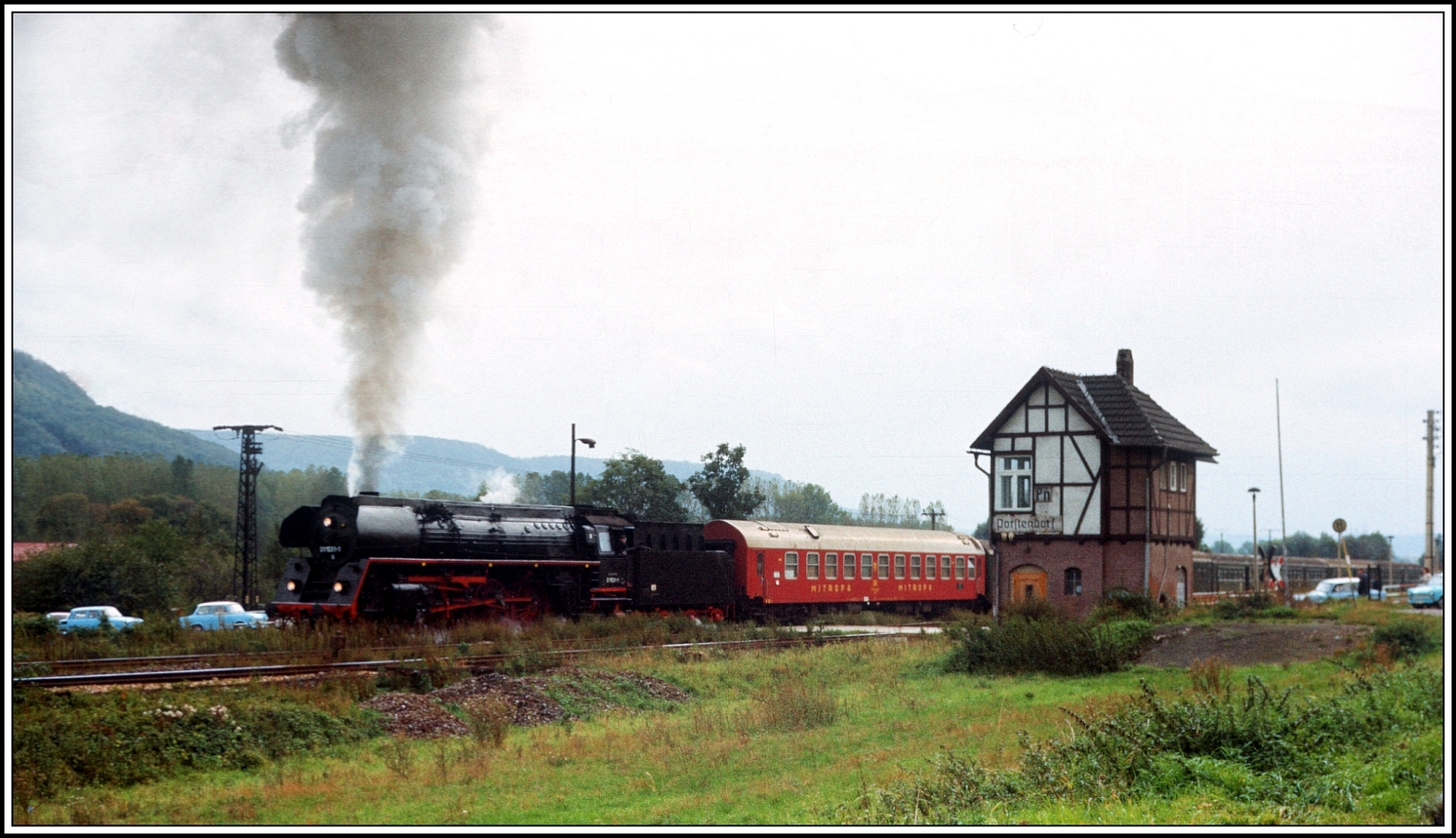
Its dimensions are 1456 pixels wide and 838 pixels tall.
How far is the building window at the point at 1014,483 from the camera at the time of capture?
32.0 m

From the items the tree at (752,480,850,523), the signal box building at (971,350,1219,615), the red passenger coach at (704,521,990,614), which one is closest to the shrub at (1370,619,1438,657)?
the signal box building at (971,350,1219,615)

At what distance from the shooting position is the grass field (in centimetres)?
973

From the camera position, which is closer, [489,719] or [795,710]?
[489,719]

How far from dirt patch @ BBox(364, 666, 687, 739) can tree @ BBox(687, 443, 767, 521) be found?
27.8 m

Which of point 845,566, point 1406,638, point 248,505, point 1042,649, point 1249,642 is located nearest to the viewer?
point 1042,649

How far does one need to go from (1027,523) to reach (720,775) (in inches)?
855

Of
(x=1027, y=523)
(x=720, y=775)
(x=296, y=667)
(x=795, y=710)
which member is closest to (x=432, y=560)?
(x=296, y=667)

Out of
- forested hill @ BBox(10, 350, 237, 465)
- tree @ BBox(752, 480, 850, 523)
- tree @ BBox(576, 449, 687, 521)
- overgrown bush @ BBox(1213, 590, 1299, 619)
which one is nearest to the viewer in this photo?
overgrown bush @ BBox(1213, 590, 1299, 619)

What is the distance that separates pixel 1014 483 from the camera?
106 ft

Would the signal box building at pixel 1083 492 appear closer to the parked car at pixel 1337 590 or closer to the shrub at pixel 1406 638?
the shrub at pixel 1406 638

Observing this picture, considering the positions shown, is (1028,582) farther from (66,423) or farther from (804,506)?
(66,423)

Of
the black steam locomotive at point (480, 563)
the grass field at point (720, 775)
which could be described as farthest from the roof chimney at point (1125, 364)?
the grass field at point (720, 775)

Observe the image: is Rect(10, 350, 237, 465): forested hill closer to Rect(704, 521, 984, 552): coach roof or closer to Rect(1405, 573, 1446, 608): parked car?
Rect(704, 521, 984, 552): coach roof

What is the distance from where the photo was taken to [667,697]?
59.3 feet
